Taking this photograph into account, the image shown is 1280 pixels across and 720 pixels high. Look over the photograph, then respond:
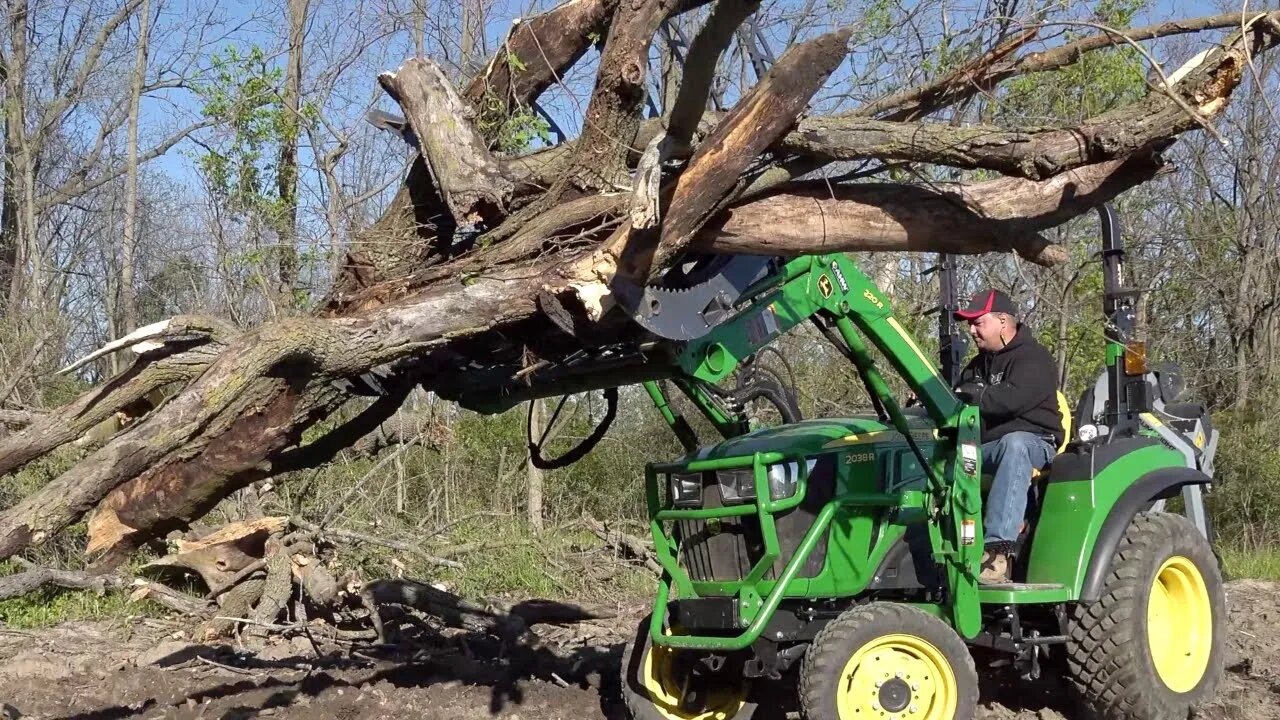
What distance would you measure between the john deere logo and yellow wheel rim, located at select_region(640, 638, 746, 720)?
1.88 m

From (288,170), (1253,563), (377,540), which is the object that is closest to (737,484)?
(377,540)

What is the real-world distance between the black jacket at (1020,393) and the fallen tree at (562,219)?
76cm

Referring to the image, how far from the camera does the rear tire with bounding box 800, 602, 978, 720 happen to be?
5.37 m

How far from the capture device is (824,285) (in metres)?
5.57

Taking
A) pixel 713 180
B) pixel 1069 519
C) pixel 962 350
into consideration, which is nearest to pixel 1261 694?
pixel 1069 519

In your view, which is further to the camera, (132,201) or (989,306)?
(132,201)

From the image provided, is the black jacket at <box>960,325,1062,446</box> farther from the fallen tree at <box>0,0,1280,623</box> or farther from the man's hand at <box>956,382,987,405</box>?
the fallen tree at <box>0,0,1280,623</box>

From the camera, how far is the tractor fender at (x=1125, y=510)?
238 inches

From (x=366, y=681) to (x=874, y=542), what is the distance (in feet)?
10.0

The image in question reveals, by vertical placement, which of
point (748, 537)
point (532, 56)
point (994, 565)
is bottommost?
point (994, 565)

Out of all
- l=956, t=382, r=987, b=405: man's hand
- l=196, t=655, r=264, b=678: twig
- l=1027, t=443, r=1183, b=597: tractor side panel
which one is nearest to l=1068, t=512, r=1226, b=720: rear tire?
l=1027, t=443, r=1183, b=597: tractor side panel

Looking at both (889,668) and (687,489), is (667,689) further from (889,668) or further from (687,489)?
(889,668)

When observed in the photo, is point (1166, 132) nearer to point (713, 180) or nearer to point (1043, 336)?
point (713, 180)

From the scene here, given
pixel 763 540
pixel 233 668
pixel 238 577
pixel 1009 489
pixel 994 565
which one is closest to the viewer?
pixel 763 540
